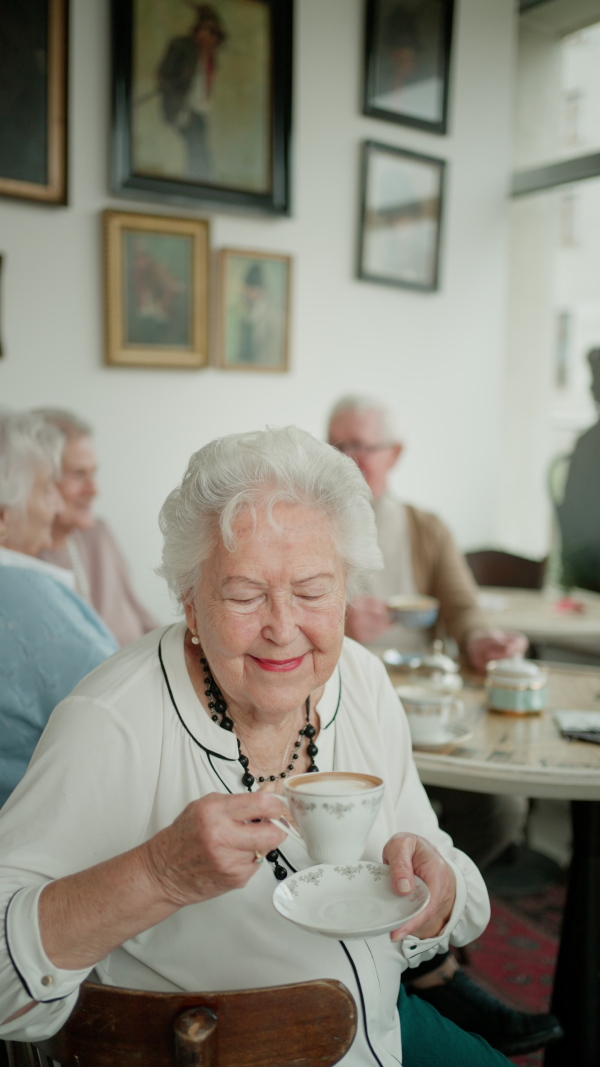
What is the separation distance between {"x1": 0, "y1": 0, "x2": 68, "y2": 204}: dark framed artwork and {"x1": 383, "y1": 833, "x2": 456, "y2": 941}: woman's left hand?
8.48ft

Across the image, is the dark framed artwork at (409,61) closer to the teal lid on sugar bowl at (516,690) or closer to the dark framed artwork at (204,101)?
the dark framed artwork at (204,101)

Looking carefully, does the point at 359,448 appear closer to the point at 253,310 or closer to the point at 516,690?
the point at 253,310

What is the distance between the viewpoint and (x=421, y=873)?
1.13m

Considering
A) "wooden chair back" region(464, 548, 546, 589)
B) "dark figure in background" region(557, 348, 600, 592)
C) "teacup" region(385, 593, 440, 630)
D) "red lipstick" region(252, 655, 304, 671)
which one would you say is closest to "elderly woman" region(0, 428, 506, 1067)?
"red lipstick" region(252, 655, 304, 671)

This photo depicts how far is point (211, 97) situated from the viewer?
3.37m

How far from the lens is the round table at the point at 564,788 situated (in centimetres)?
163

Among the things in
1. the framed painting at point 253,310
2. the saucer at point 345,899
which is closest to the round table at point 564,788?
the saucer at point 345,899

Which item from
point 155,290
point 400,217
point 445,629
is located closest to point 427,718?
point 445,629

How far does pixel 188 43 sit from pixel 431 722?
9.16 feet

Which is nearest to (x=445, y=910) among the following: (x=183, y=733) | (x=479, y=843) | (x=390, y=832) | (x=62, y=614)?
(x=390, y=832)

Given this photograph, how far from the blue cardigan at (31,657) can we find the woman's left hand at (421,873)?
2.33ft

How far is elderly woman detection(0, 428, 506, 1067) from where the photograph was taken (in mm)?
1049

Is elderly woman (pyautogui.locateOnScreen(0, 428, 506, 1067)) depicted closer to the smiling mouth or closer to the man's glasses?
the smiling mouth

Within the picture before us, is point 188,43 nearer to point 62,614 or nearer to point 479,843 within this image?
point 62,614
